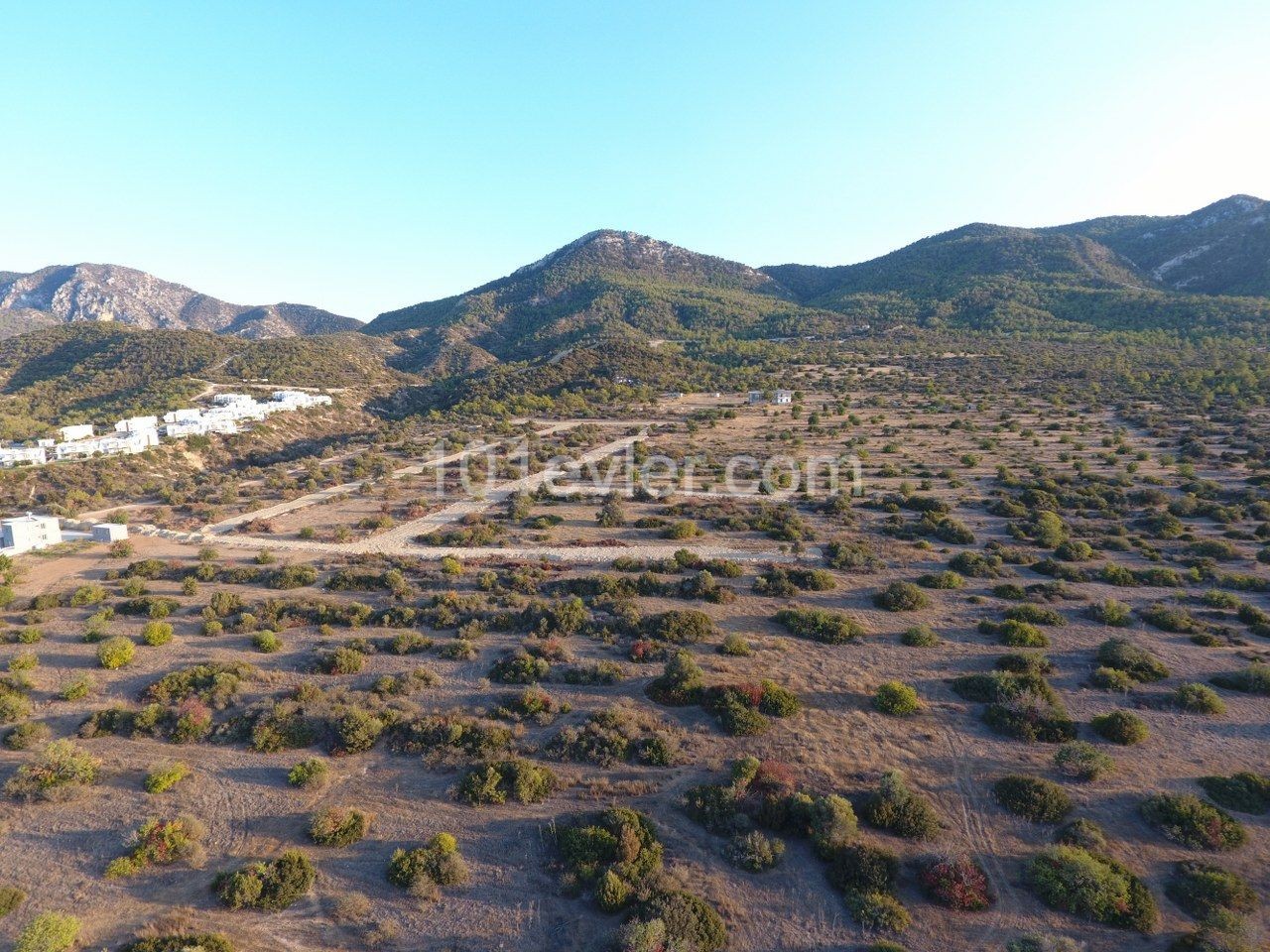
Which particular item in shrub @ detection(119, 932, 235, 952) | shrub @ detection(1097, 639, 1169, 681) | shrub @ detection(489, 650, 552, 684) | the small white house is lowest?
shrub @ detection(119, 932, 235, 952)

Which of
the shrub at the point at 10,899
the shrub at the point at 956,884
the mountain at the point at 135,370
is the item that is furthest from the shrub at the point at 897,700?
A: the mountain at the point at 135,370

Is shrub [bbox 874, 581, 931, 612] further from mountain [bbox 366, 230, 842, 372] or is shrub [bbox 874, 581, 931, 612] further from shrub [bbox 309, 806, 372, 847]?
mountain [bbox 366, 230, 842, 372]

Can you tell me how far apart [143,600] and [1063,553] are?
31.8m

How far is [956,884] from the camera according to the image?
320 inches

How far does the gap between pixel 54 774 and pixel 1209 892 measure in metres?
19.4

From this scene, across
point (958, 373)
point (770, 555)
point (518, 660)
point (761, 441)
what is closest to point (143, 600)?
point (518, 660)

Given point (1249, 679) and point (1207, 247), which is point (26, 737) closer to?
point (1249, 679)

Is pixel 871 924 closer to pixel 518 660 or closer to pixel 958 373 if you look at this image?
pixel 518 660

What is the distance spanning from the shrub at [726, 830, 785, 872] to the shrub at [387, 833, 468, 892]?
419 centimetres

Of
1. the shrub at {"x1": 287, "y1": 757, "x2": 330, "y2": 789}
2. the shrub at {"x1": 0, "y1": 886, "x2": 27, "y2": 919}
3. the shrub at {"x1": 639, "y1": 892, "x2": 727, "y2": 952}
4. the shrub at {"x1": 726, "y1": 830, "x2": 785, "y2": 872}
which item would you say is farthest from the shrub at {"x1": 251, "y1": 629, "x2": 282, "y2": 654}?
the shrub at {"x1": 726, "y1": 830, "x2": 785, "y2": 872}

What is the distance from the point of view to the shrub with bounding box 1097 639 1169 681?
43.4 ft

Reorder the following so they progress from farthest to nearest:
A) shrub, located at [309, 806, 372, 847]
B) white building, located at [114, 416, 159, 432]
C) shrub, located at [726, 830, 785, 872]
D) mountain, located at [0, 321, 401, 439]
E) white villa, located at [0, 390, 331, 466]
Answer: mountain, located at [0, 321, 401, 439]
white building, located at [114, 416, 159, 432]
white villa, located at [0, 390, 331, 466]
shrub, located at [309, 806, 372, 847]
shrub, located at [726, 830, 785, 872]

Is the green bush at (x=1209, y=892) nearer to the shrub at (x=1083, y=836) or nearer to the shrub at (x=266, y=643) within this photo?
the shrub at (x=1083, y=836)

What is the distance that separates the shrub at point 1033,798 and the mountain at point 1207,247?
13215cm
